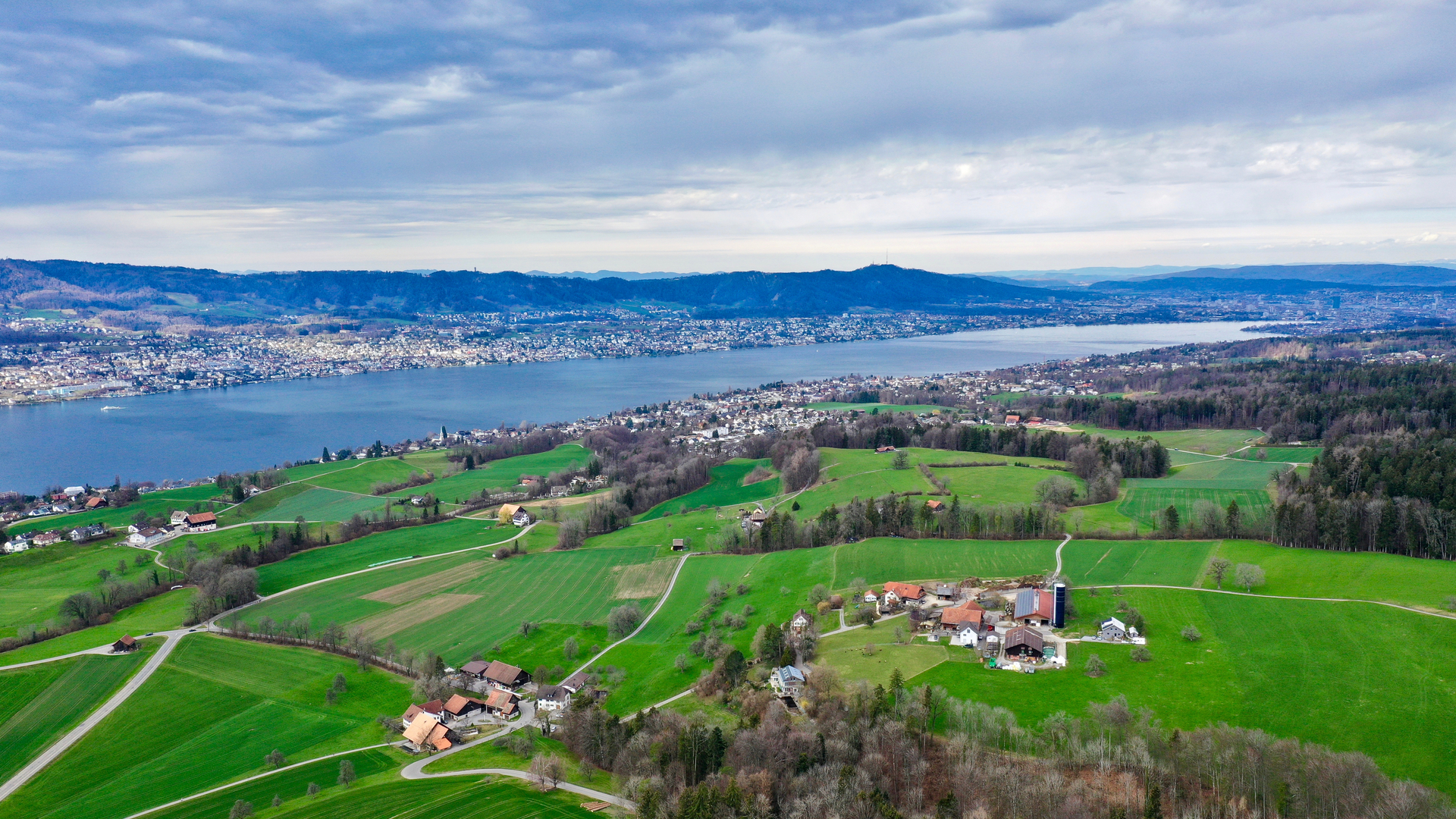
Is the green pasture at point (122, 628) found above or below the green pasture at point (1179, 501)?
below

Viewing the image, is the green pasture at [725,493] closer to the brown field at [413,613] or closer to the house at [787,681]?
the brown field at [413,613]

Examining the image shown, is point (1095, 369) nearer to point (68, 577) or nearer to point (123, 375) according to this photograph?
point (68, 577)

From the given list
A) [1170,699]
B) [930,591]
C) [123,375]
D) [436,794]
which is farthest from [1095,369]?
[123,375]

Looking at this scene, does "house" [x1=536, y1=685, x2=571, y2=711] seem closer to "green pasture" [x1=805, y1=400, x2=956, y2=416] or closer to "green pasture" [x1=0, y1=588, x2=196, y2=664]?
"green pasture" [x1=0, y1=588, x2=196, y2=664]

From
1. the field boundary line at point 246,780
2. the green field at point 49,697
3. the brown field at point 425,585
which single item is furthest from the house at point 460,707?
the green field at point 49,697

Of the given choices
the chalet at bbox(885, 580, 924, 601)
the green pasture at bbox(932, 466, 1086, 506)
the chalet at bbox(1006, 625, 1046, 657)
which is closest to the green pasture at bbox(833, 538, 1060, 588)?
the chalet at bbox(885, 580, 924, 601)

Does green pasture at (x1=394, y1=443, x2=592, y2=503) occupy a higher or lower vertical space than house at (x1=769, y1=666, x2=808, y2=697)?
lower
